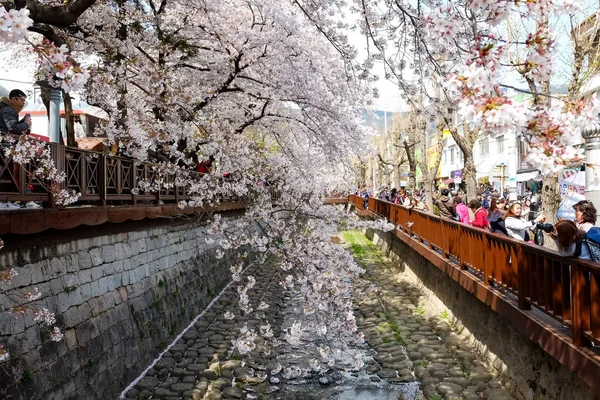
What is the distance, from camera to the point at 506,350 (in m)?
7.73

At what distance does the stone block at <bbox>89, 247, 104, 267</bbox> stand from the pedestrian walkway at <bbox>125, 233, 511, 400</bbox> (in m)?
2.09

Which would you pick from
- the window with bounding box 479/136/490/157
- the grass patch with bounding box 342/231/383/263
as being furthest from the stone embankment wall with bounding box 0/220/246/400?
the window with bounding box 479/136/490/157

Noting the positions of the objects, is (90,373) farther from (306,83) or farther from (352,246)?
(352,246)

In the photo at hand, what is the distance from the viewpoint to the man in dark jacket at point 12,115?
6.08 metres

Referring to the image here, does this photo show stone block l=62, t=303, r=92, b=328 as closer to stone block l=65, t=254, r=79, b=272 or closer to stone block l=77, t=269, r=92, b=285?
stone block l=77, t=269, r=92, b=285

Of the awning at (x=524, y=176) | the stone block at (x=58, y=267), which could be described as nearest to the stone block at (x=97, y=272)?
the stone block at (x=58, y=267)

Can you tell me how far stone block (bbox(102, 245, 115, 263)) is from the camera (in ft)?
27.0

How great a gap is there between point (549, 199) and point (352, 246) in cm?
1572

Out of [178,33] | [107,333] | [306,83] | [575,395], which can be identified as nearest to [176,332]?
[107,333]

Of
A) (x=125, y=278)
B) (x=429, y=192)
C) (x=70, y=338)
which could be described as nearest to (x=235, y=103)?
(x=125, y=278)

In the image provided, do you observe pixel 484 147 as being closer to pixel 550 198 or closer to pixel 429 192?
pixel 429 192

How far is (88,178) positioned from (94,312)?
1.94 meters

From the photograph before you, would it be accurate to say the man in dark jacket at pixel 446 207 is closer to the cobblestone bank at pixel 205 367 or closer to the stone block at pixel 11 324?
the cobblestone bank at pixel 205 367

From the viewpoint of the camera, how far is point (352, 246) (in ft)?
86.5
